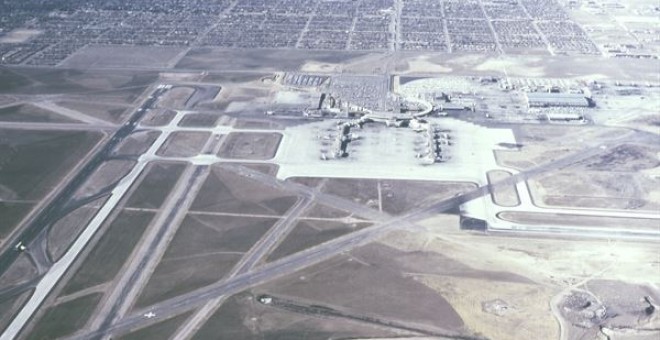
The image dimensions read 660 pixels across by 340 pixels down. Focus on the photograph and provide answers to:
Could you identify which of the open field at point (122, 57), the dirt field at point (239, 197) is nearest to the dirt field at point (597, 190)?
the dirt field at point (239, 197)

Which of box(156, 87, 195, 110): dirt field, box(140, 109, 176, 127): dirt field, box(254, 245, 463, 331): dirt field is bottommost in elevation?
box(254, 245, 463, 331): dirt field

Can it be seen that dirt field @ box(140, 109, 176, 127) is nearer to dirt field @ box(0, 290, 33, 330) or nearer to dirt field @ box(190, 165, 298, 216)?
dirt field @ box(190, 165, 298, 216)

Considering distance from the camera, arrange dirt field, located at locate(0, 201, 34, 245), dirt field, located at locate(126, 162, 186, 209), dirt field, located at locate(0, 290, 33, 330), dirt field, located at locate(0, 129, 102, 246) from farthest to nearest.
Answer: dirt field, located at locate(126, 162, 186, 209) → dirt field, located at locate(0, 129, 102, 246) → dirt field, located at locate(0, 201, 34, 245) → dirt field, located at locate(0, 290, 33, 330)

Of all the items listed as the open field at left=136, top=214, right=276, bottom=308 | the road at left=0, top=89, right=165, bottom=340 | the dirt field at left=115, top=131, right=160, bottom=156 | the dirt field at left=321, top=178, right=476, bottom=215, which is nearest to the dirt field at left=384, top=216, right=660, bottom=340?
the dirt field at left=321, top=178, right=476, bottom=215

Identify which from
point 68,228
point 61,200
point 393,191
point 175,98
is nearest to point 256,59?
point 175,98

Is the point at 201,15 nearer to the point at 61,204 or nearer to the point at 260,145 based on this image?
the point at 260,145

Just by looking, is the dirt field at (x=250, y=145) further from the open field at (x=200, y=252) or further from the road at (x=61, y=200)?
the open field at (x=200, y=252)

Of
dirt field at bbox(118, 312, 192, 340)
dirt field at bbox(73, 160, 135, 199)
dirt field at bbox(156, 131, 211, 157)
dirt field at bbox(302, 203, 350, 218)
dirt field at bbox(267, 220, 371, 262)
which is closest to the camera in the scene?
dirt field at bbox(118, 312, 192, 340)
